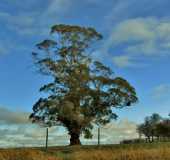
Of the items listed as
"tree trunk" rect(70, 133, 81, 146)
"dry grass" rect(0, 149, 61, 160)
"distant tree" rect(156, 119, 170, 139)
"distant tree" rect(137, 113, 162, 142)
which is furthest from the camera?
"distant tree" rect(137, 113, 162, 142)

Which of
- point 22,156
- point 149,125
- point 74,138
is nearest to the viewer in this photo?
point 22,156

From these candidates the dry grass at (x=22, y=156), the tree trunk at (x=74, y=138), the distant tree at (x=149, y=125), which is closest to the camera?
the dry grass at (x=22, y=156)

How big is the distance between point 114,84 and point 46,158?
97.5 ft

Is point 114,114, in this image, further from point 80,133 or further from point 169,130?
point 169,130

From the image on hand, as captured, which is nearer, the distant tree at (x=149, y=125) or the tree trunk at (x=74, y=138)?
the tree trunk at (x=74, y=138)

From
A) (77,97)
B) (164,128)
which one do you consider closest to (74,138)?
(77,97)

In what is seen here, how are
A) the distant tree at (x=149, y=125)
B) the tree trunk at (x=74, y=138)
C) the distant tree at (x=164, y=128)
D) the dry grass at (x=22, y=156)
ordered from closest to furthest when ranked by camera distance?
the dry grass at (x=22, y=156) < the tree trunk at (x=74, y=138) < the distant tree at (x=164, y=128) < the distant tree at (x=149, y=125)

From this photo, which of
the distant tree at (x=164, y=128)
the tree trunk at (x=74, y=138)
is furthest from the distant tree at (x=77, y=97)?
the distant tree at (x=164, y=128)

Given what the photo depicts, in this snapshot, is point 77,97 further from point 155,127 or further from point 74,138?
point 155,127

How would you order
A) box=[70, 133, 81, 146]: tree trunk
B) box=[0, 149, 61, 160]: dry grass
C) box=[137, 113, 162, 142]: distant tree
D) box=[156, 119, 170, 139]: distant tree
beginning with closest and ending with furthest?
box=[0, 149, 61, 160]: dry grass, box=[70, 133, 81, 146]: tree trunk, box=[156, 119, 170, 139]: distant tree, box=[137, 113, 162, 142]: distant tree

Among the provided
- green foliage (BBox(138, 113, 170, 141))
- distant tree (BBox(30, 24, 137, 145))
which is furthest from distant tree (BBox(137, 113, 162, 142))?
distant tree (BBox(30, 24, 137, 145))

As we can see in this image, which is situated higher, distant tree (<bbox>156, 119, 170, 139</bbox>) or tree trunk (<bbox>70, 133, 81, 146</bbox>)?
distant tree (<bbox>156, 119, 170, 139</bbox>)

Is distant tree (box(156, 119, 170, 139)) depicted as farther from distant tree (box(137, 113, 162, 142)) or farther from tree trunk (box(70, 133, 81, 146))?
tree trunk (box(70, 133, 81, 146))

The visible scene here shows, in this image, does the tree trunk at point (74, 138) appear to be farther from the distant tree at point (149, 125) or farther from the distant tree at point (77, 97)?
the distant tree at point (149, 125)
